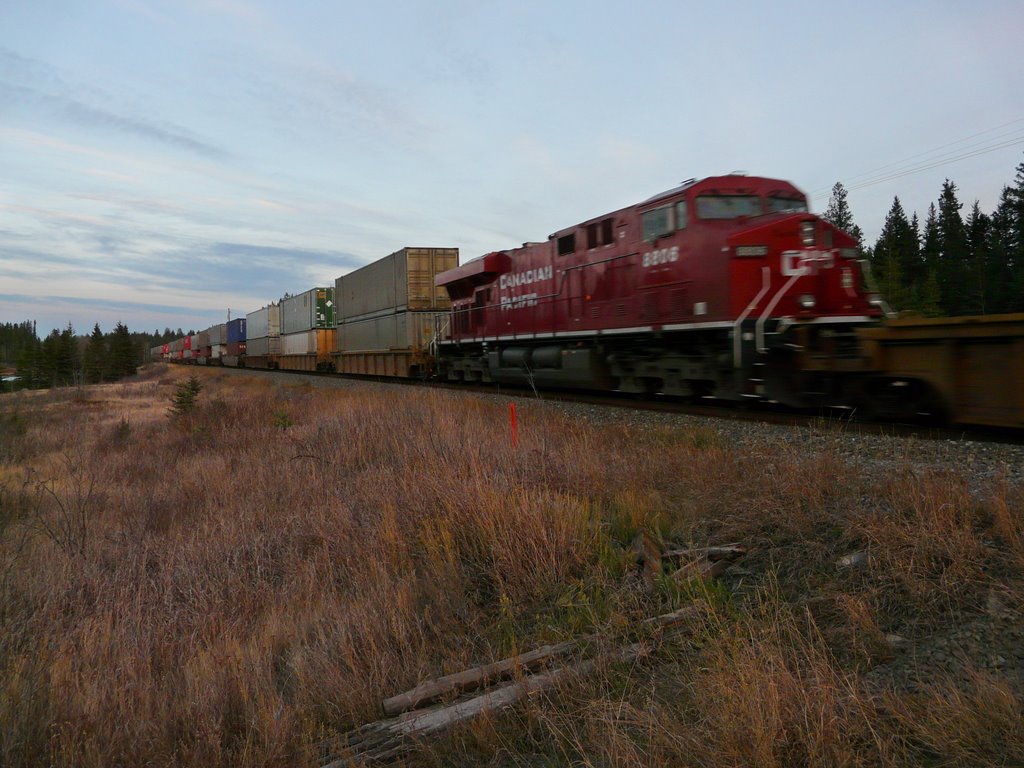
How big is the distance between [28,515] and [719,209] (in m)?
10.9

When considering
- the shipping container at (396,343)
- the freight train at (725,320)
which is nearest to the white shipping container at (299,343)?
the shipping container at (396,343)

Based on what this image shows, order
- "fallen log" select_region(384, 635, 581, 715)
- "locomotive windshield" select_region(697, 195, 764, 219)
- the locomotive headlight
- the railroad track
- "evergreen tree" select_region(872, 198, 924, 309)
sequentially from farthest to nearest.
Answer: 1. "evergreen tree" select_region(872, 198, 924, 309)
2. "locomotive windshield" select_region(697, 195, 764, 219)
3. the locomotive headlight
4. the railroad track
5. "fallen log" select_region(384, 635, 581, 715)

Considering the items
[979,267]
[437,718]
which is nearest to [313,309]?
[437,718]

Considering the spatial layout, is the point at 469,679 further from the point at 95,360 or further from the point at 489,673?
the point at 95,360

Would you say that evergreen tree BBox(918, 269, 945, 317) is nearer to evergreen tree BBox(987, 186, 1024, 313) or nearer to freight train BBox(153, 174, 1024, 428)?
evergreen tree BBox(987, 186, 1024, 313)

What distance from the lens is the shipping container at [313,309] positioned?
34.0m

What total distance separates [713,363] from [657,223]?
2.74 metres

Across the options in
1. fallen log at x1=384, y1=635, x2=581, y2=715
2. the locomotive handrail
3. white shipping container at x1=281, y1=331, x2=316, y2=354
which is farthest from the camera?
white shipping container at x1=281, y1=331, x2=316, y2=354

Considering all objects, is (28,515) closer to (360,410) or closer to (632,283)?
(360,410)

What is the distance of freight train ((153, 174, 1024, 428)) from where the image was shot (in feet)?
23.4

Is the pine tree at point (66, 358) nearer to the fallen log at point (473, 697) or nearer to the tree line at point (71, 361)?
the tree line at point (71, 361)

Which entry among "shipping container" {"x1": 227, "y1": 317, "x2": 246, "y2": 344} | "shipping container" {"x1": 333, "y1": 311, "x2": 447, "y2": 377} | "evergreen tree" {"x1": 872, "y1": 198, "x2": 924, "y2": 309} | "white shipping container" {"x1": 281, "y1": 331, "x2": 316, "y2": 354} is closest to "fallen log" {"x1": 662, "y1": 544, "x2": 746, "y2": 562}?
"shipping container" {"x1": 333, "y1": 311, "x2": 447, "y2": 377}

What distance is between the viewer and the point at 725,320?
372 inches

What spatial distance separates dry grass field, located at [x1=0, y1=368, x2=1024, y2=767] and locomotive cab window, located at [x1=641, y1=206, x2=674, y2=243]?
472cm
